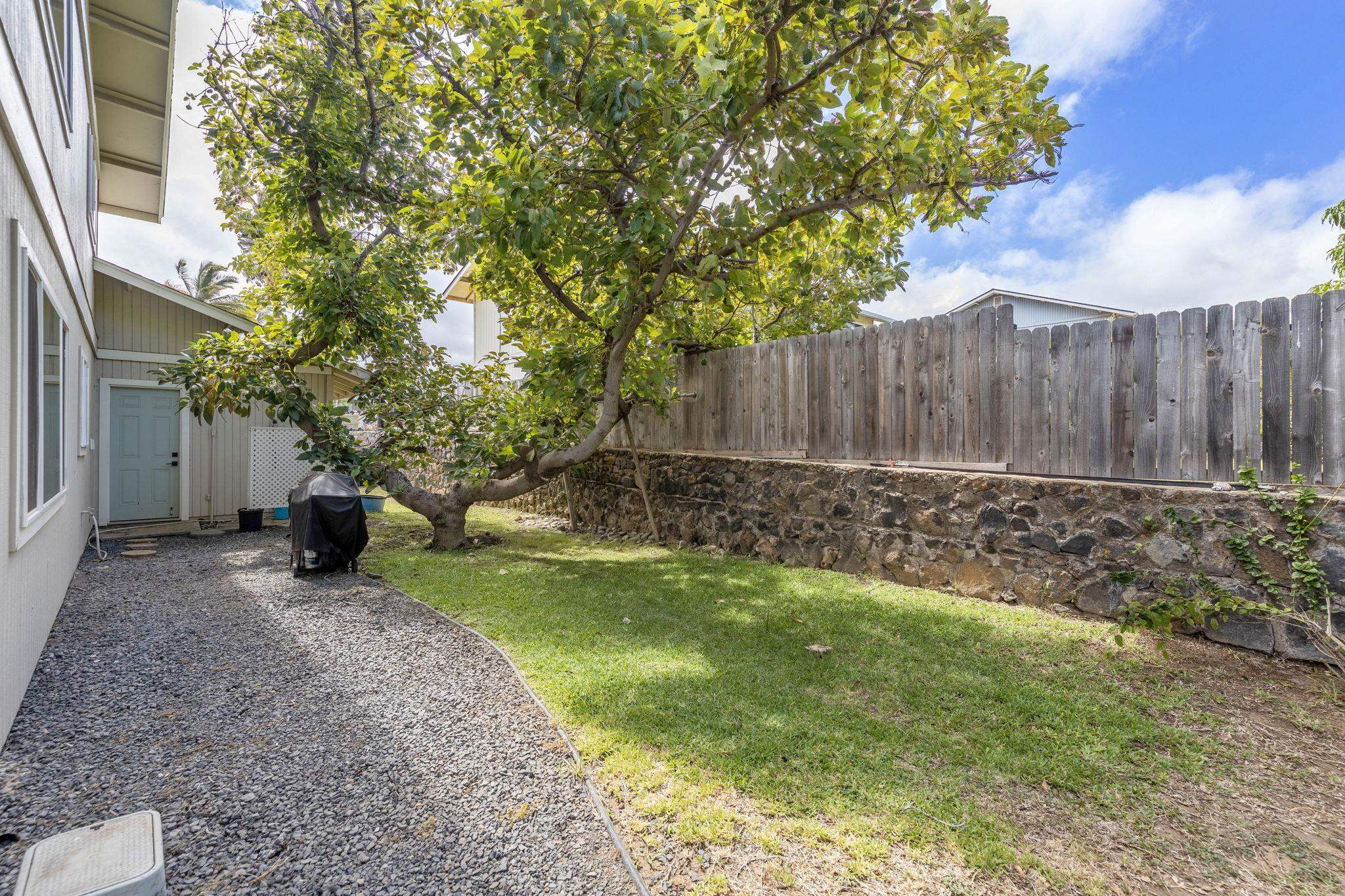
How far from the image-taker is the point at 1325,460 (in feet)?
10.6

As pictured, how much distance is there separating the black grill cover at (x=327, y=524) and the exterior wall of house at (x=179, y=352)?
415 cm

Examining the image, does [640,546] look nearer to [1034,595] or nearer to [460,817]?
[1034,595]

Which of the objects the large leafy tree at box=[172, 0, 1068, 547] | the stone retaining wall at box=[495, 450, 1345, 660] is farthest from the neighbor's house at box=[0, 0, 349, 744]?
the stone retaining wall at box=[495, 450, 1345, 660]

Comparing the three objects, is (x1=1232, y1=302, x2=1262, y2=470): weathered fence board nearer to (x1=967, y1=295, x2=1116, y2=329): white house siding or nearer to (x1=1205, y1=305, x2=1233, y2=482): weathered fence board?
Result: (x1=1205, y1=305, x2=1233, y2=482): weathered fence board

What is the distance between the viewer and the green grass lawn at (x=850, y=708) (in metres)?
2.18

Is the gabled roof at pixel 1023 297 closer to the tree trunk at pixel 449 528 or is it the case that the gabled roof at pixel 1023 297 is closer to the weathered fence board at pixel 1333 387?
the weathered fence board at pixel 1333 387

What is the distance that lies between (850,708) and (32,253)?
190 inches

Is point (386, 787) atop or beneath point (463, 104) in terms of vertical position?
beneath

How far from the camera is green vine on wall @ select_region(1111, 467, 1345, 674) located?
3086mm

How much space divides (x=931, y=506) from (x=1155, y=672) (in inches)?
74.6

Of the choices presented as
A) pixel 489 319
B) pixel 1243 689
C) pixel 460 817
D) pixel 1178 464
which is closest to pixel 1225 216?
pixel 1178 464

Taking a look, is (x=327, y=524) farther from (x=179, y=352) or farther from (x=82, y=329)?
(x=179, y=352)

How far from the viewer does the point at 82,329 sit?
606 cm

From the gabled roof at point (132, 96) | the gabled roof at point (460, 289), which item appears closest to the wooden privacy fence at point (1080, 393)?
the gabled roof at point (132, 96)
